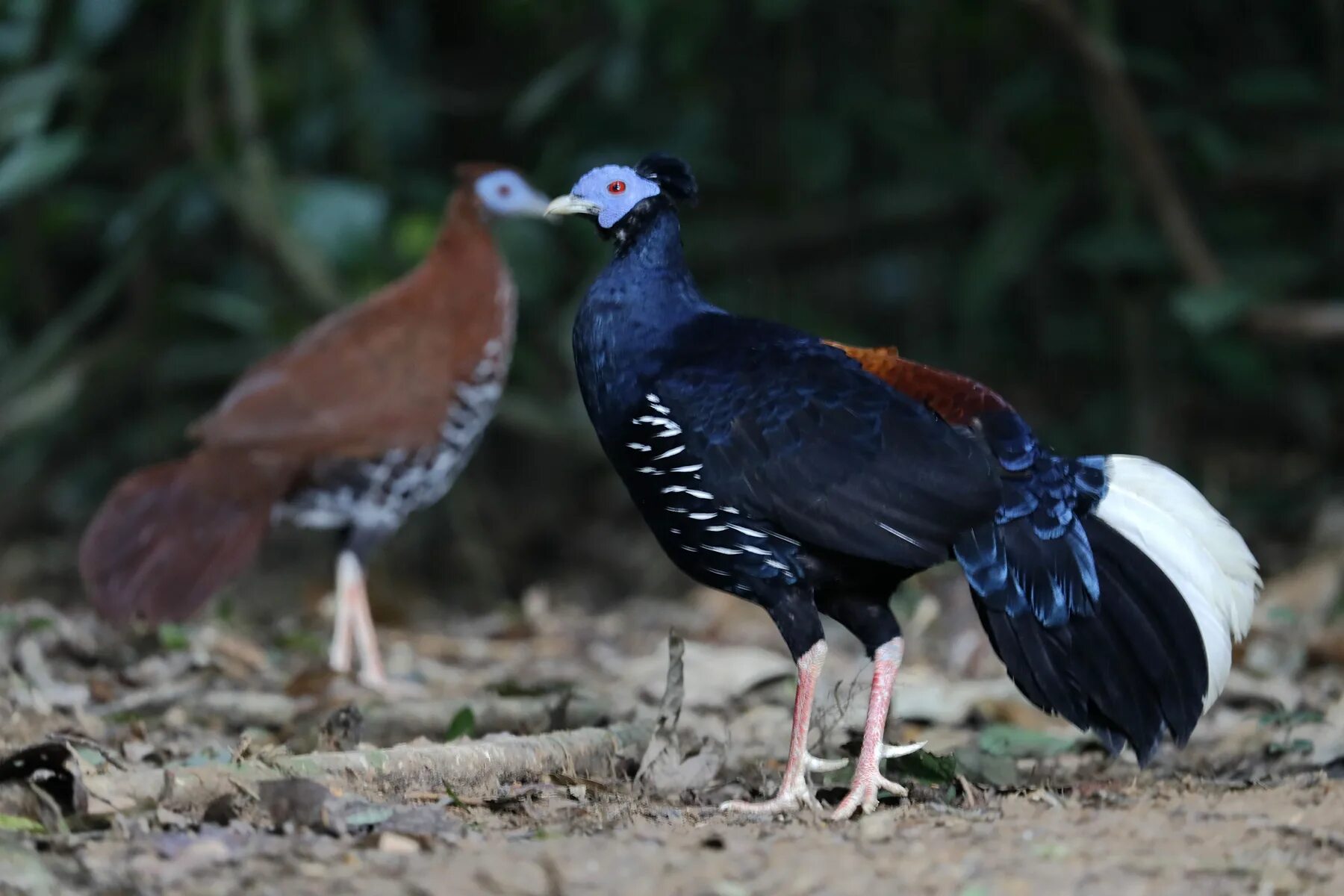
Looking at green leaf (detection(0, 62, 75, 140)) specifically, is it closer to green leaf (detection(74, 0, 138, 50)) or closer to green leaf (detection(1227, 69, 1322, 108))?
green leaf (detection(74, 0, 138, 50))

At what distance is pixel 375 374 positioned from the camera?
547 cm

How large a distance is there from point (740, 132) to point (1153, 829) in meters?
5.95

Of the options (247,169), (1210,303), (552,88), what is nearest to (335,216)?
(247,169)

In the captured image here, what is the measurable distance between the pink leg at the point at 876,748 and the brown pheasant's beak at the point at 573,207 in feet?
4.10

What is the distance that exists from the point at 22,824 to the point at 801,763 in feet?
4.97

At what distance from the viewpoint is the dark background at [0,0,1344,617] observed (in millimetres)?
6809

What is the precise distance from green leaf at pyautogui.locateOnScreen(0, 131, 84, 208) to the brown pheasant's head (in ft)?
5.57

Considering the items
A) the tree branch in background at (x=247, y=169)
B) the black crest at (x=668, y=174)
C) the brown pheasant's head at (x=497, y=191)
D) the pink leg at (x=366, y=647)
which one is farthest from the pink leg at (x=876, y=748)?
the tree branch in background at (x=247, y=169)

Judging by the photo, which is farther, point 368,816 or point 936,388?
point 936,388

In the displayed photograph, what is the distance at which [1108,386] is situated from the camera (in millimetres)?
7887

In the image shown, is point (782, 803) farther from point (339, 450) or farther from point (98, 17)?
point (98, 17)

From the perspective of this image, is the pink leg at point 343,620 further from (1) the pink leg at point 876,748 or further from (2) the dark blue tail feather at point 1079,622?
(2) the dark blue tail feather at point 1079,622

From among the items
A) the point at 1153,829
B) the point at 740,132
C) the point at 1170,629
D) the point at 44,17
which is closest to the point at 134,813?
the point at 1153,829

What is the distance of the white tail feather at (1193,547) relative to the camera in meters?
3.31
